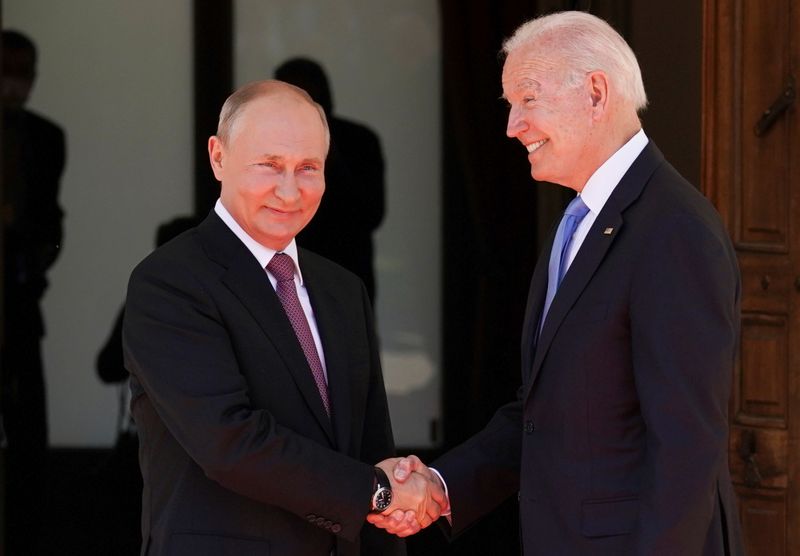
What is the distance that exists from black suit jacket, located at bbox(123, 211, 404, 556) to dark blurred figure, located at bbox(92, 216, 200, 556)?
2543mm

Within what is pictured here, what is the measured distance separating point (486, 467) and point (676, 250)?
101 cm

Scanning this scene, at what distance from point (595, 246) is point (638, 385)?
13.0 inches

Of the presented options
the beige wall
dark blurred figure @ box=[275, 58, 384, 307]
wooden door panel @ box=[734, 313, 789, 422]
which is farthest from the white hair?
the beige wall

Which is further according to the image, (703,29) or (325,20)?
(325,20)

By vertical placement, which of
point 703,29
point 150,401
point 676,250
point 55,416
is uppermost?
point 703,29

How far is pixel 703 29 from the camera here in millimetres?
4352

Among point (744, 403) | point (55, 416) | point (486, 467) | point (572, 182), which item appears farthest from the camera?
point (55, 416)

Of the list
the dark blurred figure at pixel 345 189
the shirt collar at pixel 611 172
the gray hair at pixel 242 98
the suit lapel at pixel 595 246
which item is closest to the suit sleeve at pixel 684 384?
the suit lapel at pixel 595 246

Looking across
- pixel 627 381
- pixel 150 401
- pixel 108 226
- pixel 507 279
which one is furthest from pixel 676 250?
pixel 108 226

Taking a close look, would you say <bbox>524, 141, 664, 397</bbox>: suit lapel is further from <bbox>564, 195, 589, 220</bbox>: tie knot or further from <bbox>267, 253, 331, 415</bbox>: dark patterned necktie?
<bbox>267, 253, 331, 415</bbox>: dark patterned necktie

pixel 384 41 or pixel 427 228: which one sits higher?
pixel 384 41

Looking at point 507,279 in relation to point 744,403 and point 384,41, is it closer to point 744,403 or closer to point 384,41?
point 384,41

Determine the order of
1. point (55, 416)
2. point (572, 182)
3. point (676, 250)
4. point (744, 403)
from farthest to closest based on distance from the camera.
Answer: point (55, 416)
point (744, 403)
point (572, 182)
point (676, 250)

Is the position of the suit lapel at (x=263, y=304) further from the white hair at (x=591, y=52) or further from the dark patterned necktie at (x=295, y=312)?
the white hair at (x=591, y=52)
